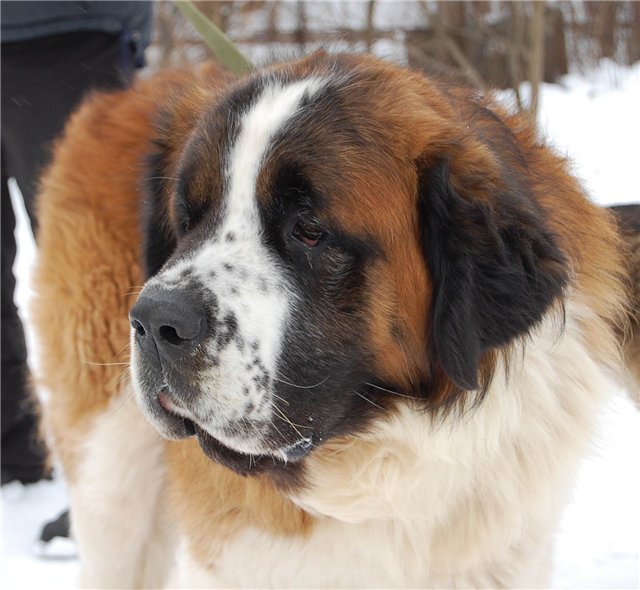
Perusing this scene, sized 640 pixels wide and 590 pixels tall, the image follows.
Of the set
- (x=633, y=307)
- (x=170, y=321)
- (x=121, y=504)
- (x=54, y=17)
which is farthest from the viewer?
(x=54, y=17)

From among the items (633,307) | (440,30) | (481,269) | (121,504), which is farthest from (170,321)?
(440,30)

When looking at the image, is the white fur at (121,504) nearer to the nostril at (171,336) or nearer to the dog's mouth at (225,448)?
the dog's mouth at (225,448)

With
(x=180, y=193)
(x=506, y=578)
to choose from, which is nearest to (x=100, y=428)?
(x=180, y=193)

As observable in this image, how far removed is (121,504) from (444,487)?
1141 millimetres

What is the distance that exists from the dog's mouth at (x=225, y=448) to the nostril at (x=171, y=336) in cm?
15

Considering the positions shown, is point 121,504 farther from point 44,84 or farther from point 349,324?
point 44,84

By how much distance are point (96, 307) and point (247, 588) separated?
3.03ft

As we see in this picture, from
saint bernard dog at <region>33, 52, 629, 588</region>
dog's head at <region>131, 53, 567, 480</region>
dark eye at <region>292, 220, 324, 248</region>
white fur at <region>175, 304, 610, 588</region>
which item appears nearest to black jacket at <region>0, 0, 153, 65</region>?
saint bernard dog at <region>33, 52, 629, 588</region>

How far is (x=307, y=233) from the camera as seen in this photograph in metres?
1.83

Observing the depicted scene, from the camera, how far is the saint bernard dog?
1815 mm

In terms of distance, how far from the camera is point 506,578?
7.25 ft

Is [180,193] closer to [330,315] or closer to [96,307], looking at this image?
[330,315]

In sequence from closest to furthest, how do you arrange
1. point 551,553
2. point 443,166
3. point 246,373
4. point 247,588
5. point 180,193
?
point 246,373, point 443,166, point 180,193, point 247,588, point 551,553

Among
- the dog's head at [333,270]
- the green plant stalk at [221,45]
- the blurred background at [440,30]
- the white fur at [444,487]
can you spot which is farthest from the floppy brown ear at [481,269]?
the blurred background at [440,30]
